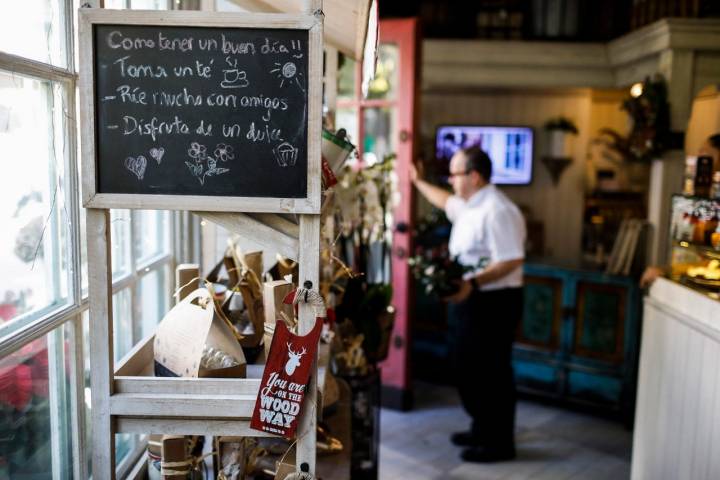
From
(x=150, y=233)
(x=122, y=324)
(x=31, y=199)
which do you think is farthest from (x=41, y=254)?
(x=150, y=233)

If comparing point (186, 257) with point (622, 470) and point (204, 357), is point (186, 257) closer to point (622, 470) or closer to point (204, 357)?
point (204, 357)

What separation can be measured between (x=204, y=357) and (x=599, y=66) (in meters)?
4.30

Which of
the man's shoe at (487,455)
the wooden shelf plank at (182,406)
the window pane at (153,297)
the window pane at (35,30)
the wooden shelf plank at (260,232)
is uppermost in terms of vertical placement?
the window pane at (35,30)

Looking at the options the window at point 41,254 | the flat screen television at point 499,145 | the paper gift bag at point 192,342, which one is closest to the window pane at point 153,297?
the window at point 41,254

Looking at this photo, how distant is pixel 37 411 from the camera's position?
4.85 feet

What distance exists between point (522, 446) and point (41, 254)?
3.08 meters

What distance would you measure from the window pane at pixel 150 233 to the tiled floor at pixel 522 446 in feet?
6.09

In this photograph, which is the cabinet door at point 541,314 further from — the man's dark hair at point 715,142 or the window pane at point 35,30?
the window pane at point 35,30

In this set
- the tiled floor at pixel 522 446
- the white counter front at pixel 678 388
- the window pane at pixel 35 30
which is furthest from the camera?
the tiled floor at pixel 522 446

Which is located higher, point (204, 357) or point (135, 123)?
point (135, 123)

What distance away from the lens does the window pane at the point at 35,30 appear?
4.31 ft

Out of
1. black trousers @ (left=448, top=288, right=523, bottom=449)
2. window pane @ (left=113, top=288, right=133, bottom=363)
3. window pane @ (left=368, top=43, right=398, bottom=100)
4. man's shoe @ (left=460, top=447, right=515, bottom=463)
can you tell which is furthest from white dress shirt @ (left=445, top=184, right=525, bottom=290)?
window pane @ (left=113, top=288, right=133, bottom=363)


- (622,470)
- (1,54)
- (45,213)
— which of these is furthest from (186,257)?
(622,470)

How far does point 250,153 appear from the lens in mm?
1433
